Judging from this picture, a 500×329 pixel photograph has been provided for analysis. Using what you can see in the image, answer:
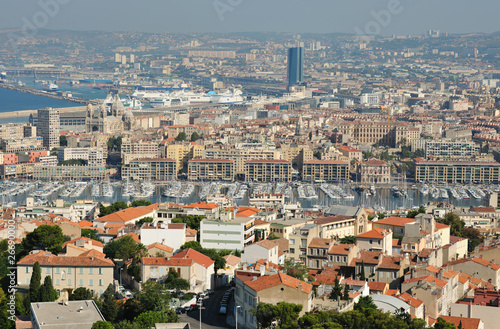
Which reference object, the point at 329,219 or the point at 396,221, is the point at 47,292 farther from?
the point at 396,221

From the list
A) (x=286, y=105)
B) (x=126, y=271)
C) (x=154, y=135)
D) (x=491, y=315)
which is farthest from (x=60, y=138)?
(x=491, y=315)

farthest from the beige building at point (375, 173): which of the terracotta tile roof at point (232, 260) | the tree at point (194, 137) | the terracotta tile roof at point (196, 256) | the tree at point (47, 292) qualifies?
the tree at point (47, 292)

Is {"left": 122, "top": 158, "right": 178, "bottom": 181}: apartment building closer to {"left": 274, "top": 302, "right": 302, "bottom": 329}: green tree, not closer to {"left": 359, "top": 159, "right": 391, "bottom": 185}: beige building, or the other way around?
{"left": 359, "top": 159, "right": 391, "bottom": 185}: beige building

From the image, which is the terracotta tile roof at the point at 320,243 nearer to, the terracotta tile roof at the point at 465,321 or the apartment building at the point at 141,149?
the terracotta tile roof at the point at 465,321

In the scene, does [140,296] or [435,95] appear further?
[435,95]

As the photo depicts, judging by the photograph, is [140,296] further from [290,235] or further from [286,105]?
[286,105]
